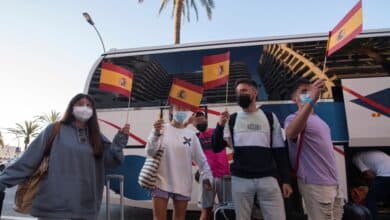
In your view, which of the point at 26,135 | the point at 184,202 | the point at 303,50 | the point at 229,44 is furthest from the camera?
the point at 26,135

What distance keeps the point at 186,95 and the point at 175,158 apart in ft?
3.65

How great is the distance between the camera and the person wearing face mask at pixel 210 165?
510cm

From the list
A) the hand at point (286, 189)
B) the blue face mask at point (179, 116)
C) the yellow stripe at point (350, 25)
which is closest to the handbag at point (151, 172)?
the blue face mask at point (179, 116)

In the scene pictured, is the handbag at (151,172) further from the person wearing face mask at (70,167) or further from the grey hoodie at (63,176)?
the grey hoodie at (63,176)

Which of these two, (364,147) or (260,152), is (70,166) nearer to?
(260,152)

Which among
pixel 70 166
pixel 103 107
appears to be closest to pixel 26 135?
pixel 103 107

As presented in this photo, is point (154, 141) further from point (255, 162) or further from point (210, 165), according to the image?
point (210, 165)

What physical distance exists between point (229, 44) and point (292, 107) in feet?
5.04

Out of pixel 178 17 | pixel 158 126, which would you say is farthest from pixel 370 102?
pixel 178 17

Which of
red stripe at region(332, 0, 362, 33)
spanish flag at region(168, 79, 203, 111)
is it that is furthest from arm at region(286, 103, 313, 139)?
spanish flag at region(168, 79, 203, 111)

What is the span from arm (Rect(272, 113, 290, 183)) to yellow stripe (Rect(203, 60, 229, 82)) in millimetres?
1428

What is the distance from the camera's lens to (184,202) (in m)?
4.23

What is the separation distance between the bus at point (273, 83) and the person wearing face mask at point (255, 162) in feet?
5.92

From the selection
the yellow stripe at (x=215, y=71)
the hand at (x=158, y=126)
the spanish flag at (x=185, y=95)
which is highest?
the yellow stripe at (x=215, y=71)
